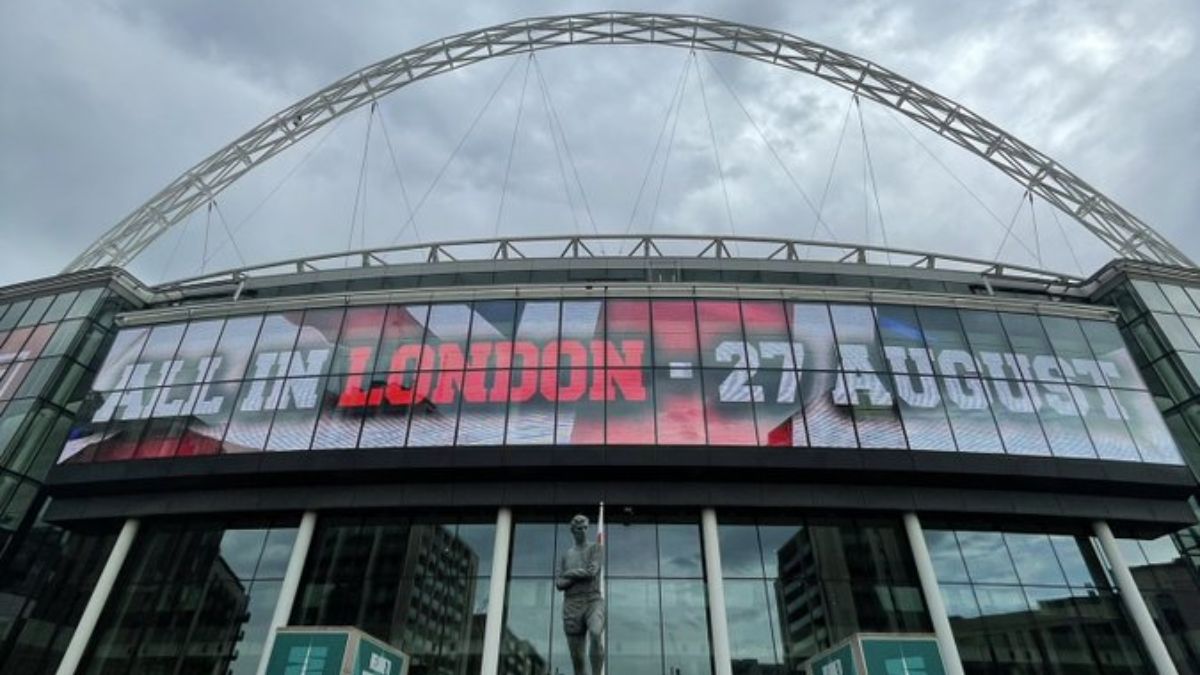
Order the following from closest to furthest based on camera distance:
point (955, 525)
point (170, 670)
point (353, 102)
Answer: 1. point (170, 670)
2. point (955, 525)
3. point (353, 102)

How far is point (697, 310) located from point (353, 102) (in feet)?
101

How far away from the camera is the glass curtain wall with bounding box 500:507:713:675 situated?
2309 centimetres

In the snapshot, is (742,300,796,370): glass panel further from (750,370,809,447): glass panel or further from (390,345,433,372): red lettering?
(390,345,433,372): red lettering

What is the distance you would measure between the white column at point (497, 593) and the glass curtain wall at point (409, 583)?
0.66 metres

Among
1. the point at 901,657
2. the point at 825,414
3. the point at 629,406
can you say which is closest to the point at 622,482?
the point at 629,406

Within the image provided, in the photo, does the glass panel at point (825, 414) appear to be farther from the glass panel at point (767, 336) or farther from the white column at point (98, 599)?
the white column at point (98, 599)

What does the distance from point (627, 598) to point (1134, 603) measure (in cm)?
1806

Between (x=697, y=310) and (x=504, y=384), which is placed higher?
(x=697, y=310)

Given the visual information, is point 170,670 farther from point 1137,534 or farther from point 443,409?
point 1137,534

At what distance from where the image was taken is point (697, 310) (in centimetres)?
2942

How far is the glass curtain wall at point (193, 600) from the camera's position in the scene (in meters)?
24.6

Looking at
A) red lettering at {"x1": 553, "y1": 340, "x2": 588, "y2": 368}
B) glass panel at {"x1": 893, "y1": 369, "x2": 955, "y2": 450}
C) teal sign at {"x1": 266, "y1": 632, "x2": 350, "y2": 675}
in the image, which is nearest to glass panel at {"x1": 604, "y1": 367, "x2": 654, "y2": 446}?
red lettering at {"x1": 553, "y1": 340, "x2": 588, "y2": 368}

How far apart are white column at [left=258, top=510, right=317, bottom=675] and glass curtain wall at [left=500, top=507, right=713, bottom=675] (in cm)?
780

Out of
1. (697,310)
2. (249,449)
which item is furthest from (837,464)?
(249,449)
